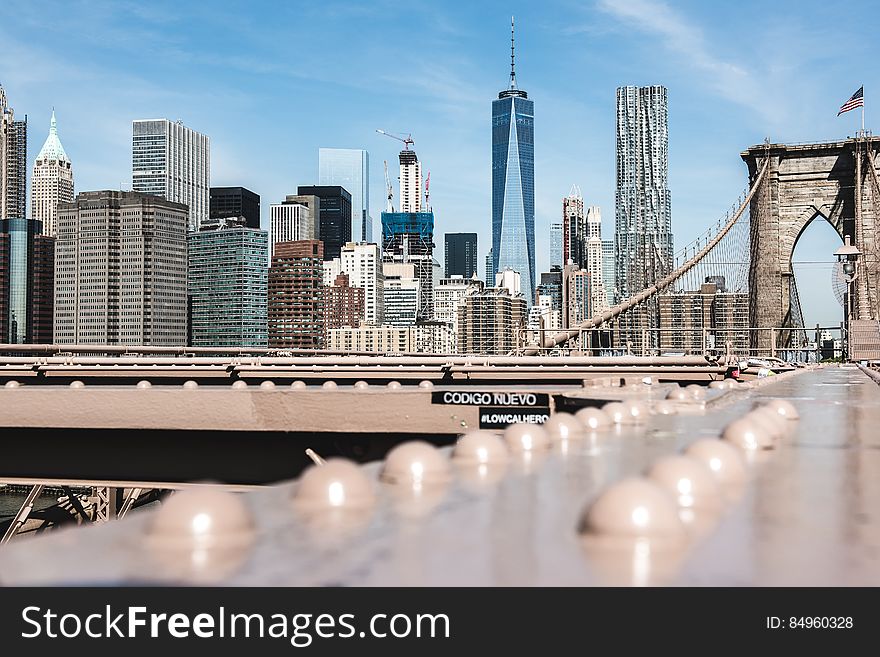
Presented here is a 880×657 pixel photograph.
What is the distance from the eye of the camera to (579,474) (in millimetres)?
2758

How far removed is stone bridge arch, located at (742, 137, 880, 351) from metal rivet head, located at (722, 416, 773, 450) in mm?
46955

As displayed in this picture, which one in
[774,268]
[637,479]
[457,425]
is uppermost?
[774,268]

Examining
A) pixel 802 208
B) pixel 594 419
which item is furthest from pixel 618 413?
pixel 802 208

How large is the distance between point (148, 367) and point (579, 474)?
1226cm

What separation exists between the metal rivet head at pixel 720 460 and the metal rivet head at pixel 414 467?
31.0 inches

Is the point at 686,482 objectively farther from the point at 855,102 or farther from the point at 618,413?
the point at 855,102

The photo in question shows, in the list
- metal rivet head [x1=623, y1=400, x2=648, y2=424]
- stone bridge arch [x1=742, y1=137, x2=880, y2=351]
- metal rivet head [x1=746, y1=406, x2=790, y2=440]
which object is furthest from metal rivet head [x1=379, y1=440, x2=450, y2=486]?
stone bridge arch [x1=742, y1=137, x2=880, y2=351]

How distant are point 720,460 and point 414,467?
0.96 m

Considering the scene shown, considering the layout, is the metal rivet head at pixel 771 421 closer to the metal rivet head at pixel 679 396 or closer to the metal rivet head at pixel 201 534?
the metal rivet head at pixel 679 396
